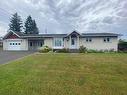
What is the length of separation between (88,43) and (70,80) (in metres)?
29.9

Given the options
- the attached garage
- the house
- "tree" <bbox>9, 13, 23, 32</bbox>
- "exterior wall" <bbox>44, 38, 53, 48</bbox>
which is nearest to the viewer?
the house

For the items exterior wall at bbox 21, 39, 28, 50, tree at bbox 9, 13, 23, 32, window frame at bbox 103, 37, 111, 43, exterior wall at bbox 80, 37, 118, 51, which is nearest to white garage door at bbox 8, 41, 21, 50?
exterior wall at bbox 21, 39, 28, 50

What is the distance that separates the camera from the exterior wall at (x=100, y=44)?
38094 millimetres

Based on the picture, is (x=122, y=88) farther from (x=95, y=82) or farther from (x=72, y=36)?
(x=72, y=36)

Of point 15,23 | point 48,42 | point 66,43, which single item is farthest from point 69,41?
point 15,23

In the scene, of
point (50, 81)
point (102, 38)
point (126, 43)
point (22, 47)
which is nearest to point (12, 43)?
point (22, 47)

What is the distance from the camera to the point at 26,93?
738cm

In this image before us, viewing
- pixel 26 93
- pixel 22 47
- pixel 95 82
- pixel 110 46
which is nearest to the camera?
pixel 26 93

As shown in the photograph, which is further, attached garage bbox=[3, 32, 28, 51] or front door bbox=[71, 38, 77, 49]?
attached garage bbox=[3, 32, 28, 51]

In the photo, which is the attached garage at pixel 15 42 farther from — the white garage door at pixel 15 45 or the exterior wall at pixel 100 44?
the exterior wall at pixel 100 44

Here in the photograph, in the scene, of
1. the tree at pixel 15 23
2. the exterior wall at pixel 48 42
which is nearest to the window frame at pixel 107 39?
the exterior wall at pixel 48 42

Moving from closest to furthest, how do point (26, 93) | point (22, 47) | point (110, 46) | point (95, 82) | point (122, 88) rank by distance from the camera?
1. point (26, 93)
2. point (122, 88)
3. point (95, 82)
4. point (110, 46)
5. point (22, 47)

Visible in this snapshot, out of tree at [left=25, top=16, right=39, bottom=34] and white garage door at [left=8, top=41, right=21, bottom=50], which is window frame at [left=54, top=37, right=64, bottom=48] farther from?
tree at [left=25, top=16, right=39, bottom=34]

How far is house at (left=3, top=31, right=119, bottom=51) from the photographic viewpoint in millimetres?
38406
